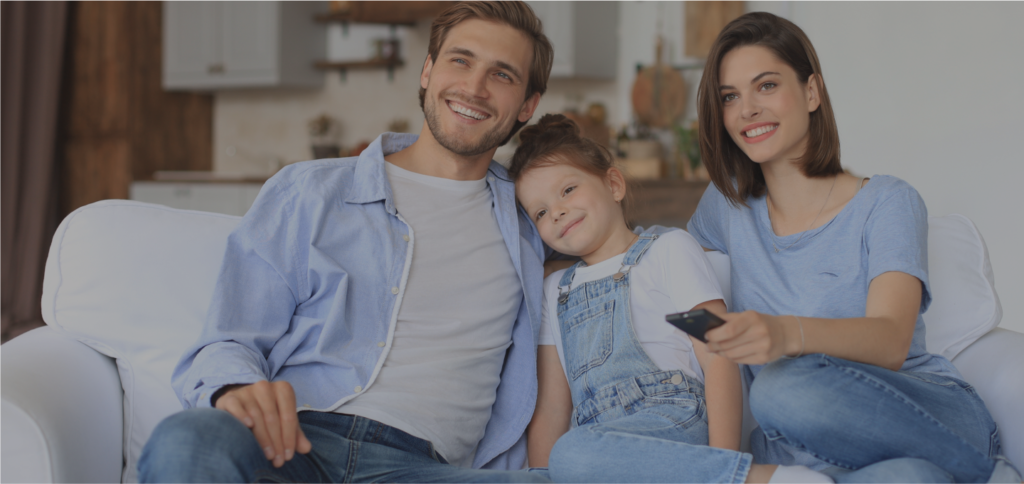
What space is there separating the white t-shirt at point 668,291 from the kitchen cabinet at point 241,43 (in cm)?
362

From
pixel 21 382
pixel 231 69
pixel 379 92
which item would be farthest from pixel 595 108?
pixel 21 382

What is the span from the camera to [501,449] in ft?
4.71

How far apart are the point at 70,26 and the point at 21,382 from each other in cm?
424

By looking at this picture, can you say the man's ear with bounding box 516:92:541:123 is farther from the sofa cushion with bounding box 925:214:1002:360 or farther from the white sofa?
the sofa cushion with bounding box 925:214:1002:360

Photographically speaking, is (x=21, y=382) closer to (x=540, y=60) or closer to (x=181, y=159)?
(x=540, y=60)

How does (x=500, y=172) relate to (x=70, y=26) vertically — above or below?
below

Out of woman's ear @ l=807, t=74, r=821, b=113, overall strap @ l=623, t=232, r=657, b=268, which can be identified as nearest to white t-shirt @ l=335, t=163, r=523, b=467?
overall strap @ l=623, t=232, r=657, b=268

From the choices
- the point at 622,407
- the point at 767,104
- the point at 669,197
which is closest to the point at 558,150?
the point at 767,104

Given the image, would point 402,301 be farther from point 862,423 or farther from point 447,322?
point 862,423

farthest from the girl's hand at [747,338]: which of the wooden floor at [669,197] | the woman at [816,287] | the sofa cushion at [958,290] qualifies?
the wooden floor at [669,197]

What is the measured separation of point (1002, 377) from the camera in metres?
1.29

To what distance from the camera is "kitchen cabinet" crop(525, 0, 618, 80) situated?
3.61 meters

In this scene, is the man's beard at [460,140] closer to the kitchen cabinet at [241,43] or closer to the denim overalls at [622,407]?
the denim overalls at [622,407]

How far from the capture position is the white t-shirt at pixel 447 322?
129cm
